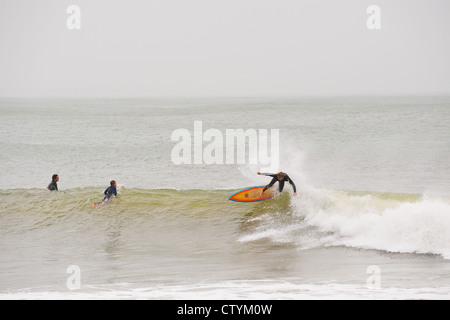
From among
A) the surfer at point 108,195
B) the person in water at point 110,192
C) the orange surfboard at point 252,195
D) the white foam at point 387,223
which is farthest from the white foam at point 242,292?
the person in water at point 110,192

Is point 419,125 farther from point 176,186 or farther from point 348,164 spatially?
point 176,186

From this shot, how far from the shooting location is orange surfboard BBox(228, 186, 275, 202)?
65.3 ft

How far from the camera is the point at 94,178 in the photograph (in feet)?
109

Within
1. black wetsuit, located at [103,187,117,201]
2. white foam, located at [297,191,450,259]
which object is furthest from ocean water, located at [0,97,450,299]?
black wetsuit, located at [103,187,117,201]

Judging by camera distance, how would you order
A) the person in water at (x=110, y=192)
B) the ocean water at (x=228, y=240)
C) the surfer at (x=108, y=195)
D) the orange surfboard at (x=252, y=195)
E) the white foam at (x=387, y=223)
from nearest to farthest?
the ocean water at (x=228, y=240)
the white foam at (x=387, y=223)
the orange surfboard at (x=252, y=195)
the surfer at (x=108, y=195)
the person in water at (x=110, y=192)

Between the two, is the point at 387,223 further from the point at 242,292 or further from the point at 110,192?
the point at 110,192

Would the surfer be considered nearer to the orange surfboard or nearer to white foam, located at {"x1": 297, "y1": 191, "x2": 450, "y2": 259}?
the orange surfboard

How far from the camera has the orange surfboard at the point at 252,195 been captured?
19906 millimetres

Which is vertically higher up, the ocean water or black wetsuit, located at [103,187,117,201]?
black wetsuit, located at [103,187,117,201]

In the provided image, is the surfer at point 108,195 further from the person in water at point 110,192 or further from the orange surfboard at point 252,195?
the orange surfboard at point 252,195

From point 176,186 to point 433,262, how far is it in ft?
60.7

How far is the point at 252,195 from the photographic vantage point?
2006 cm
